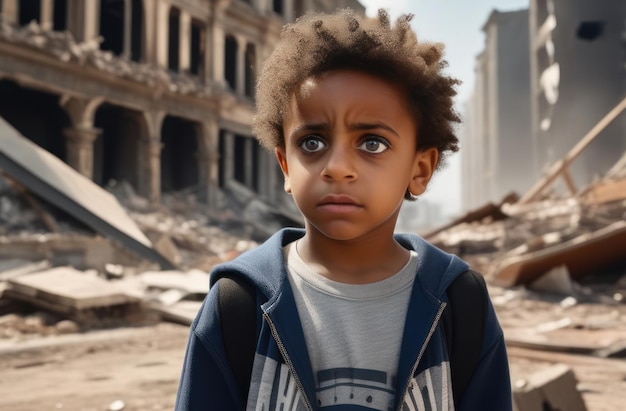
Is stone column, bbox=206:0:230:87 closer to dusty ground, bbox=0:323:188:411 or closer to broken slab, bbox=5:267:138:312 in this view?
broken slab, bbox=5:267:138:312

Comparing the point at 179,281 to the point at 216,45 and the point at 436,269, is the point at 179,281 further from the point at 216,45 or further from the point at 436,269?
the point at 216,45

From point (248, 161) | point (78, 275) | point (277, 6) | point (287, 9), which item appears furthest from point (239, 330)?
point (277, 6)

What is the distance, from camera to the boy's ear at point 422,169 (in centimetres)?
153

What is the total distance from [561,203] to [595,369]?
27.3ft

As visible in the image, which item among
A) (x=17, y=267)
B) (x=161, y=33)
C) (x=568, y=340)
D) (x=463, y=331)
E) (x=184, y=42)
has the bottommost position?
(x=463, y=331)

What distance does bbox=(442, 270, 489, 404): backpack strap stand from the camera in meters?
1.44

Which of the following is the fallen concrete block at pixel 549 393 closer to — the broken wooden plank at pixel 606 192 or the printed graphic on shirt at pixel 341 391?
the printed graphic on shirt at pixel 341 391

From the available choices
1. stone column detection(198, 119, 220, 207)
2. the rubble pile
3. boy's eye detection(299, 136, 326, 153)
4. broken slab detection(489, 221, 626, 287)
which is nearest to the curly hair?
boy's eye detection(299, 136, 326, 153)

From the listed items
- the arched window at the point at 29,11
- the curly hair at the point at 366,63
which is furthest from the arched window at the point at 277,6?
the curly hair at the point at 366,63

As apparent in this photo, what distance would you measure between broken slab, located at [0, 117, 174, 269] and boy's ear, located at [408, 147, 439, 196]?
8.30m

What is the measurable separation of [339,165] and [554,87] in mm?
27803

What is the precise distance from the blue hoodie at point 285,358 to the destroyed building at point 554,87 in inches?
651

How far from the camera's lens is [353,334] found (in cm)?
140

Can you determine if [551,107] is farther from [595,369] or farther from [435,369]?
[435,369]
